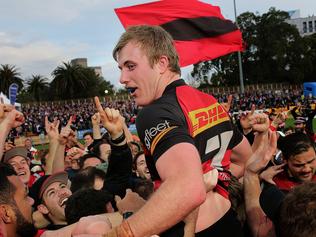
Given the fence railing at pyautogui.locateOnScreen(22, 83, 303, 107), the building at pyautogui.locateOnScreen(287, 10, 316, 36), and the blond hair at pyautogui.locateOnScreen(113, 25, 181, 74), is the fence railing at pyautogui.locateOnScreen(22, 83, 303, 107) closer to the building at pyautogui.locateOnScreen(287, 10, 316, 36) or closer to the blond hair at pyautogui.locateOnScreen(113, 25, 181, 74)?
the blond hair at pyautogui.locateOnScreen(113, 25, 181, 74)

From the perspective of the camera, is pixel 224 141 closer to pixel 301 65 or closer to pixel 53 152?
pixel 53 152

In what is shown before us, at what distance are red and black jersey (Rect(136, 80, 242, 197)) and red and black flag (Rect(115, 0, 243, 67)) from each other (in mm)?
4775

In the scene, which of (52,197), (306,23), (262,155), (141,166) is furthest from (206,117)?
(306,23)

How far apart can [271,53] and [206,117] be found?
220ft

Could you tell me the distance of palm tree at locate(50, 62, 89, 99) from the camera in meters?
83.6

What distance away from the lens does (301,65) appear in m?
65.5

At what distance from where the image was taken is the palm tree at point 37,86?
8656 centimetres

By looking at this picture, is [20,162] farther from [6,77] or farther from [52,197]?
[6,77]

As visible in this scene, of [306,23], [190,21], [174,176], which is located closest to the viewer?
[174,176]

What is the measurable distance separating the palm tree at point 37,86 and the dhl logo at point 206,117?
88664 mm

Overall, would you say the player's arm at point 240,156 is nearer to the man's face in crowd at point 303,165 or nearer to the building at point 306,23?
the man's face in crowd at point 303,165

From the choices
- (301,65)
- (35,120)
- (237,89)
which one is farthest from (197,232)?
(301,65)

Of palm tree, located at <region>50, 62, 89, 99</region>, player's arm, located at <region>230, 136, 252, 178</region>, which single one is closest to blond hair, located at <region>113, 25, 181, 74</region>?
player's arm, located at <region>230, 136, 252, 178</region>

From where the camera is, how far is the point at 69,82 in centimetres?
8394
